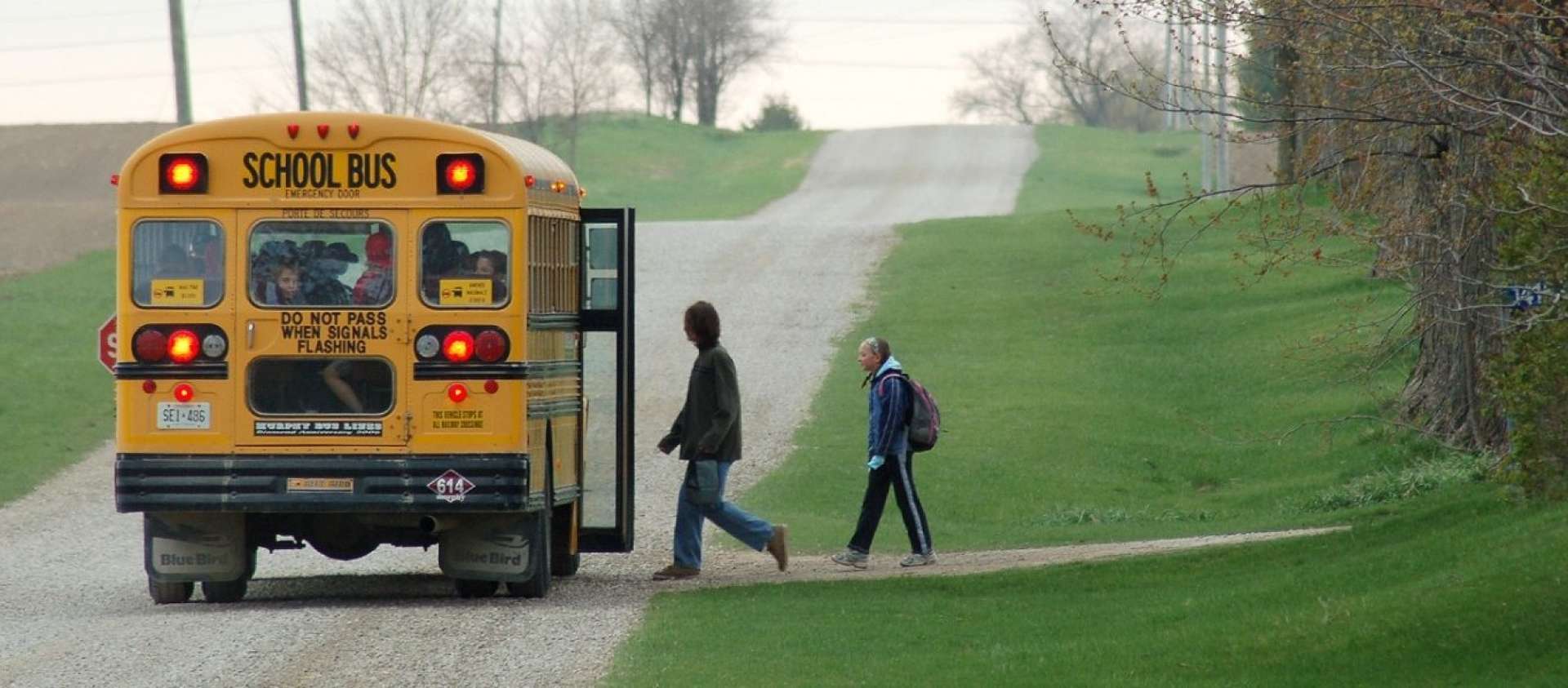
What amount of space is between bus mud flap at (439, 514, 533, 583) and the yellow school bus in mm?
529

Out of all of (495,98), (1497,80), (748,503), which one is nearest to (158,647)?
(1497,80)

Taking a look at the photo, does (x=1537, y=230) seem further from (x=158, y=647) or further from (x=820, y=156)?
(x=820, y=156)

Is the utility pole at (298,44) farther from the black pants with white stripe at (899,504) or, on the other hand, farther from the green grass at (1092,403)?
the black pants with white stripe at (899,504)

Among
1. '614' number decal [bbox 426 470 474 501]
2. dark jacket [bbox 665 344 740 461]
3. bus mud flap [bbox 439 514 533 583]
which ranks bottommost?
bus mud flap [bbox 439 514 533 583]

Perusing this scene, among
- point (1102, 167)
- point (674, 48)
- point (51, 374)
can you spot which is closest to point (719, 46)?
point (674, 48)

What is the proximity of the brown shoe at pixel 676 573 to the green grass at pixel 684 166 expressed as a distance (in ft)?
120

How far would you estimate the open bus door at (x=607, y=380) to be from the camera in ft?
43.8

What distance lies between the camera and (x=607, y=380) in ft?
44.8

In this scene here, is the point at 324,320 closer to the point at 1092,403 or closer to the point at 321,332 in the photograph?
the point at 321,332

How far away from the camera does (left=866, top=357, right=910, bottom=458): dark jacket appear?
582 inches

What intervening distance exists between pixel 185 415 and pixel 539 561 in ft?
7.52

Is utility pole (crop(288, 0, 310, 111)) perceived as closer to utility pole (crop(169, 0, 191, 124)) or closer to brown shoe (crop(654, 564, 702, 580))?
utility pole (crop(169, 0, 191, 124))

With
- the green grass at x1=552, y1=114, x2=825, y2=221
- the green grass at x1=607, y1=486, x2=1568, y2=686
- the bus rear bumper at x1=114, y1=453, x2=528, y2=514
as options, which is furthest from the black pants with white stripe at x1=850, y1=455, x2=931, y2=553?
the green grass at x1=552, y1=114, x2=825, y2=221

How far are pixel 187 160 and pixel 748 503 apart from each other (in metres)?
9.25
